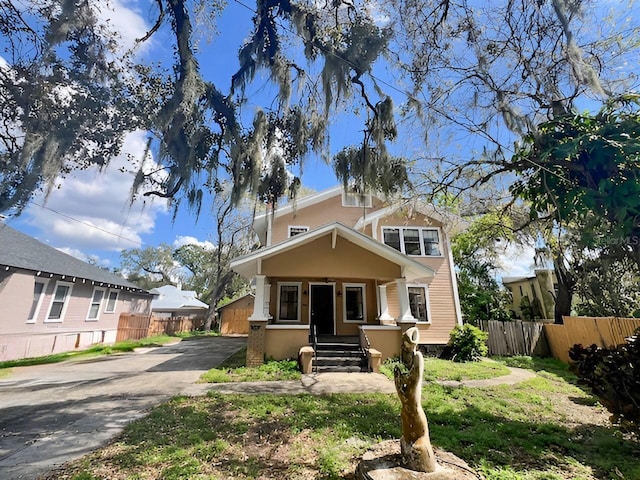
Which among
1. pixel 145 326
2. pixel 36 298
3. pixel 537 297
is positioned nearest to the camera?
pixel 36 298

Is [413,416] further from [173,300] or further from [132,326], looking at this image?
[173,300]

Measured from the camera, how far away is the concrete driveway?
11.2ft

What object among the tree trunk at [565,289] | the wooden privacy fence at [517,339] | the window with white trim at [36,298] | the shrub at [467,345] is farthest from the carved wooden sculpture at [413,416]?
the tree trunk at [565,289]

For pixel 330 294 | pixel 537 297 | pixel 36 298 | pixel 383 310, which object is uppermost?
pixel 537 297

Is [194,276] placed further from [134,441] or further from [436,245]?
[134,441]

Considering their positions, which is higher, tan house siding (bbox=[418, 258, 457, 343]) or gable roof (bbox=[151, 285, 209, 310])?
gable roof (bbox=[151, 285, 209, 310])

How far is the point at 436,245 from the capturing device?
13.0m

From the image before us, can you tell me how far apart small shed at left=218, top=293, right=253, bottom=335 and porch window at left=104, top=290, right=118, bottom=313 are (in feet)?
30.5

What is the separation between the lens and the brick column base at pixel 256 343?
8.10m

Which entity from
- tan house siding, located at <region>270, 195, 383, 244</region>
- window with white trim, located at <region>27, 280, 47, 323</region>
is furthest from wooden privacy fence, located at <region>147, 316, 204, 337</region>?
tan house siding, located at <region>270, 195, 383, 244</region>

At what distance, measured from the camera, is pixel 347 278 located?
9.41 meters

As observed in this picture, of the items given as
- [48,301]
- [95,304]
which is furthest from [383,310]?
[95,304]

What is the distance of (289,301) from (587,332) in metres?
9.51

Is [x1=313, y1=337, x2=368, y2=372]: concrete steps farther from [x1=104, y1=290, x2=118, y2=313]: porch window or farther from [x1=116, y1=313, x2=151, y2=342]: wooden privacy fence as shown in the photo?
[x1=116, y1=313, x2=151, y2=342]: wooden privacy fence
